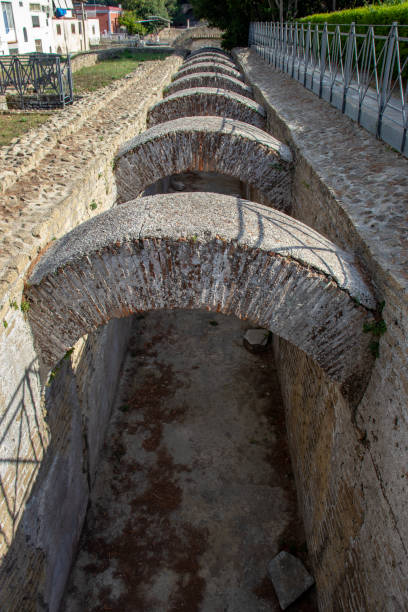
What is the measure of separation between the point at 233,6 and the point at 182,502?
23562 mm

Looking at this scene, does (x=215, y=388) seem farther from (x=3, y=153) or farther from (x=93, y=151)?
(x=3, y=153)

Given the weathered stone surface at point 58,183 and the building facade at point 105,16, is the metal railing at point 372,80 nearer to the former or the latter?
the weathered stone surface at point 58,183

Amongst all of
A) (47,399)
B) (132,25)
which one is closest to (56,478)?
(47,399)

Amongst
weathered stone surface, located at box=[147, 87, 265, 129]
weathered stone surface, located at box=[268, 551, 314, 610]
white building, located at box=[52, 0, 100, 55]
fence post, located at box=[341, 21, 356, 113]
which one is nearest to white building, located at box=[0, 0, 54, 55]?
white building, located at box=[52, 0, 100, 55]

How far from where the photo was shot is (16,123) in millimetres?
8539

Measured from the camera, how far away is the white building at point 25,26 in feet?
74.7

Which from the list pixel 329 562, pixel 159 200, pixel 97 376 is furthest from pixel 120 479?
pixel 159 200

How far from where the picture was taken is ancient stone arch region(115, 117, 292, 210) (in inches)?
231

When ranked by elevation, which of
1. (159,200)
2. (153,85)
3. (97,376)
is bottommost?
(97,376)

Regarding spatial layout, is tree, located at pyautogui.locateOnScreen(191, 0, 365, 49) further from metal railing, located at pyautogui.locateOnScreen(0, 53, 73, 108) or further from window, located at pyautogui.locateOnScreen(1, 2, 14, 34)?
metal railing, located at pyautogui.locateOnScreen(0, 53, 73, 108)

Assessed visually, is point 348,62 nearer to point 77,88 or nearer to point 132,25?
point 77,88

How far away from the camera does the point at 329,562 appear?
3996mm

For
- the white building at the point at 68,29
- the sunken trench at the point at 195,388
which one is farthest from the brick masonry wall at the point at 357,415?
the white building at the point at 68,29

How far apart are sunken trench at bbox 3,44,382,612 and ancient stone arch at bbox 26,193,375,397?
0.01 metres
